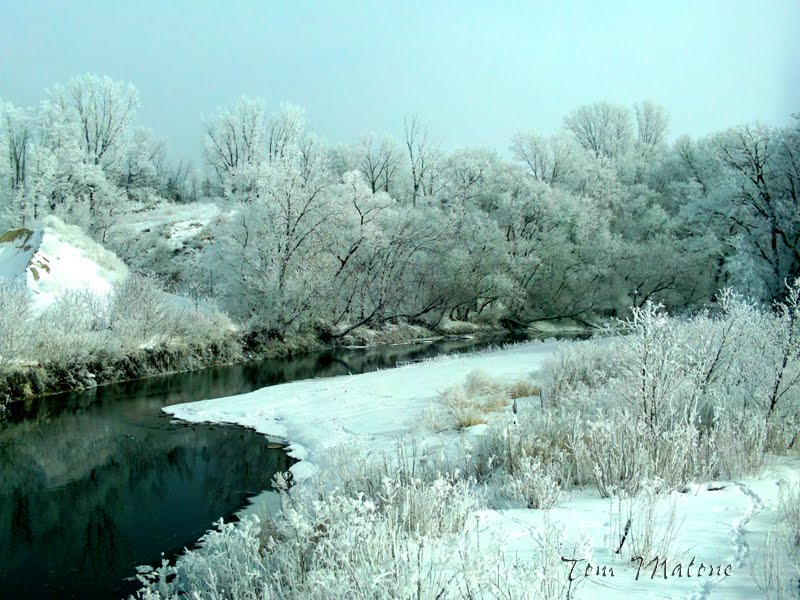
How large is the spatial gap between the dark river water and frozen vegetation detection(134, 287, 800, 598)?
33.6 inches

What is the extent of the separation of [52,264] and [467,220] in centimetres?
2464

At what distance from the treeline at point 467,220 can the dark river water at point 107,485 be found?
13883 millimetres

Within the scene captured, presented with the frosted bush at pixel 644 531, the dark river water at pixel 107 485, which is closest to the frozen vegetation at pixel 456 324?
the frosted bush at pixel 644 531

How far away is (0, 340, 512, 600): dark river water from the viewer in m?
6.23

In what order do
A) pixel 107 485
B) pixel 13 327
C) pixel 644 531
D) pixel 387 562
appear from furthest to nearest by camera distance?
1. pixel 13 327
2. pixel 107 485
3. pixel 644 531
4. pixel 387 562

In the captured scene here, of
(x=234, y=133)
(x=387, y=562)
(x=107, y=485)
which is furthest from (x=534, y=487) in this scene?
(x=234, y=133)

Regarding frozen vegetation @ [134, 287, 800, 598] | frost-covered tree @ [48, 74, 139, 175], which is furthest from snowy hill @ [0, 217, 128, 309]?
frost-covered tree @ [48, 74, 139, 175]

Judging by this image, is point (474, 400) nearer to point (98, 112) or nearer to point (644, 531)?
point (644, 531)

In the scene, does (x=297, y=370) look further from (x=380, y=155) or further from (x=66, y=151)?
(x=380, y=155)

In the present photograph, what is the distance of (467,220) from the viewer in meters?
39.2

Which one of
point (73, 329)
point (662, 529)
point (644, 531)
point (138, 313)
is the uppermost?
point (138, 313)

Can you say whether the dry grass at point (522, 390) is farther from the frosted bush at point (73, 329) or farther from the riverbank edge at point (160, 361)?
→ the frosted bush at point (73, 329)

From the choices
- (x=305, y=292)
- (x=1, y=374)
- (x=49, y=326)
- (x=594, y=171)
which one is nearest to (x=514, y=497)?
(x=1, y=374)

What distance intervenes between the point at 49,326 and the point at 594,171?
3681 cm
